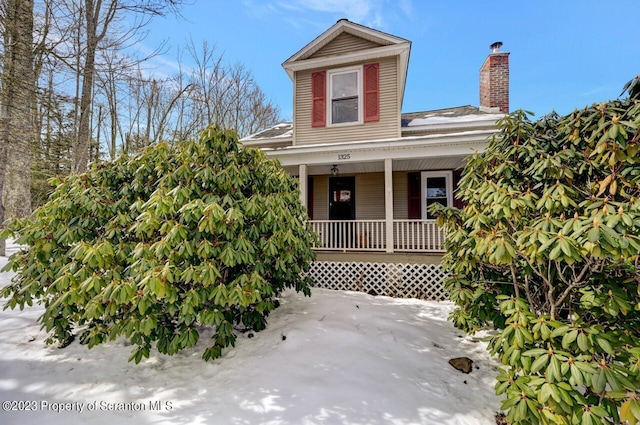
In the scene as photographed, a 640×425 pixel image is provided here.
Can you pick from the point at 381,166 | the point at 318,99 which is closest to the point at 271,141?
the point at 318,99

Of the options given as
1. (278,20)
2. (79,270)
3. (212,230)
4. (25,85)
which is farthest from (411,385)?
(278,20)

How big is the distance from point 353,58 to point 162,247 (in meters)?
7.90

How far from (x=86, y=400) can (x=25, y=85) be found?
8948 millimetres

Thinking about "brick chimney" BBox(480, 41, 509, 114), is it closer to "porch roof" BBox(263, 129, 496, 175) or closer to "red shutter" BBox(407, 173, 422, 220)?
"porch roof" BBox(263, 129, 496, 175)

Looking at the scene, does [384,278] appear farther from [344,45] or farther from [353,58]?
[344,45]

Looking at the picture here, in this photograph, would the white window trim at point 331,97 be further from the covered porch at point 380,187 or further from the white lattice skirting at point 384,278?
the white lattice skirting at point 384,278

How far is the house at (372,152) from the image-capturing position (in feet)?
24.1

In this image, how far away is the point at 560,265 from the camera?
3197 mm

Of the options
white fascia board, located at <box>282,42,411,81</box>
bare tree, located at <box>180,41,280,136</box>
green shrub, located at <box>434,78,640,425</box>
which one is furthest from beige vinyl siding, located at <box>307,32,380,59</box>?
bare tree, located at <box>180,41,280,136</box>

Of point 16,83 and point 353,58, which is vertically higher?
point 353,58

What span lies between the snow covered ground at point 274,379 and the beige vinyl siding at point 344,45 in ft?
25.1

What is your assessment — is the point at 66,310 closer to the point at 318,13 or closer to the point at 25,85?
the point at 25,85

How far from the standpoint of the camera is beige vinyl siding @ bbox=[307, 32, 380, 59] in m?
8.90

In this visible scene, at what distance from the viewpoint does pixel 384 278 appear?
733 centimetres
